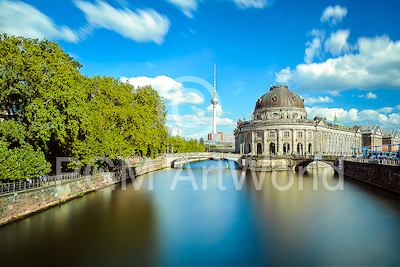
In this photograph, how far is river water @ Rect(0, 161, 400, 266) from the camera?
1625cm

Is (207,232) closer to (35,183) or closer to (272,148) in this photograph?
(35,183)

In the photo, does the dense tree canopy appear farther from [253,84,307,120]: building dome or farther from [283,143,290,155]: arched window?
[253,84,307,120]: building dome

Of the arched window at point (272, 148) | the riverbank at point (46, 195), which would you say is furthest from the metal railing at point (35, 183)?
the arched window at point (272, 148)

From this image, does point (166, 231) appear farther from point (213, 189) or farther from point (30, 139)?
point (213, 189)

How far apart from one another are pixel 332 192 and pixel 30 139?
3830 cm

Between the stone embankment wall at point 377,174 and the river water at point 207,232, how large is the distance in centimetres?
216

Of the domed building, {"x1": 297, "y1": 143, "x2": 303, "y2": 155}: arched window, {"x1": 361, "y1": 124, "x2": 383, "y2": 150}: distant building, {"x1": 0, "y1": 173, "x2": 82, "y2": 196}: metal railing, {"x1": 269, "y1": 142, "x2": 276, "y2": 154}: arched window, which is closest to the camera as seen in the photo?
{"x1": 0, "y1": 173, "x2": 82, "y2": 196}: metal railing

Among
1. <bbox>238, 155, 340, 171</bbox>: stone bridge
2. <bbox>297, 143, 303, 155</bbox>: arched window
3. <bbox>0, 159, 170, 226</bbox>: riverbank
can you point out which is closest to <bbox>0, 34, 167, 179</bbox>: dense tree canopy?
<bbox>0, 159, 170, 226</bbox>: riverbank

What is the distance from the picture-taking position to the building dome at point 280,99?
92375 mm

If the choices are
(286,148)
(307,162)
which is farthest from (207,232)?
(286,148)

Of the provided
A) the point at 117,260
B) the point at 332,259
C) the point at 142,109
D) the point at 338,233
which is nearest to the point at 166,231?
the point at 117,260

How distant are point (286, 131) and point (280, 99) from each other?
49.8 ft

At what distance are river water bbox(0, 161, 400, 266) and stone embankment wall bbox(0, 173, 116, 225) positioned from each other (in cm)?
84

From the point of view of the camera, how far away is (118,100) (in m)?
42.1
